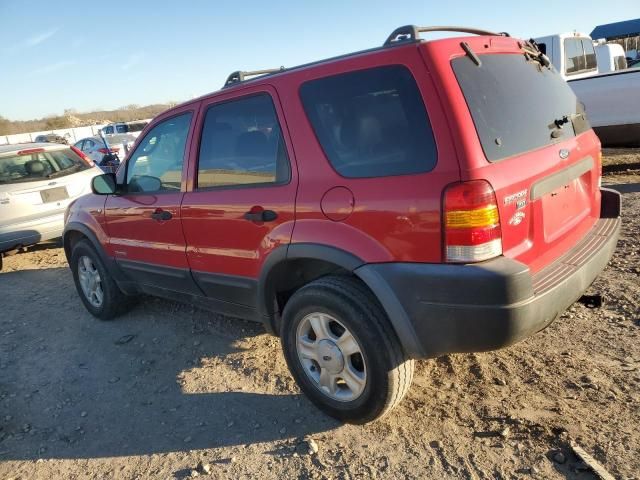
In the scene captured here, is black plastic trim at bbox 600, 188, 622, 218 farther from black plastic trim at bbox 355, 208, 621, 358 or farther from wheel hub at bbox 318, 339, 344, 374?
wheel hub at bbox 318, 339, 344, 374

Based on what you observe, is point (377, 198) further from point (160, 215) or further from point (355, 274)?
point (160, 215)

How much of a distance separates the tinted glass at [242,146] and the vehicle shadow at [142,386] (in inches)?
52.3

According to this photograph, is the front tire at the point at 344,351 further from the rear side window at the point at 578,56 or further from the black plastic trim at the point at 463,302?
the rear side window at the point at 578,56

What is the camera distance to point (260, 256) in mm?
2963

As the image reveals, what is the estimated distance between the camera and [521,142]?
2439mm

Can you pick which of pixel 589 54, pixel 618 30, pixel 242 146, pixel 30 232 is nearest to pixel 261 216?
pixel 242 146

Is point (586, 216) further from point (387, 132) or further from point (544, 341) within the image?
point (387, 132)

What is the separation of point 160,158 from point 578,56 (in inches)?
A: 344

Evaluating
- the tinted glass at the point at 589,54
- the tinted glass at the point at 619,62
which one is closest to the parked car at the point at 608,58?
the tinted glass at the point at 619,62

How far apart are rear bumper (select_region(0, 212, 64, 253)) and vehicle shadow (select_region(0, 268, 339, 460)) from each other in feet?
5.74

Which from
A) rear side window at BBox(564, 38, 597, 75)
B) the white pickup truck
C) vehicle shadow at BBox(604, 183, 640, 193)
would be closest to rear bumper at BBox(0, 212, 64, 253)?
the white pickup truck

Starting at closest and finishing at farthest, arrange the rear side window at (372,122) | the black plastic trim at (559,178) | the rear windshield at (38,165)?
1. the rear side window at (372,122)
2. the black plastic trim at (559,178)
3. the rear windshield at (38,165)

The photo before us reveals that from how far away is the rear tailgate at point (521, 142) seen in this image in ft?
Answer: 7.29

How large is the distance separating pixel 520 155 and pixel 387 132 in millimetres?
652
